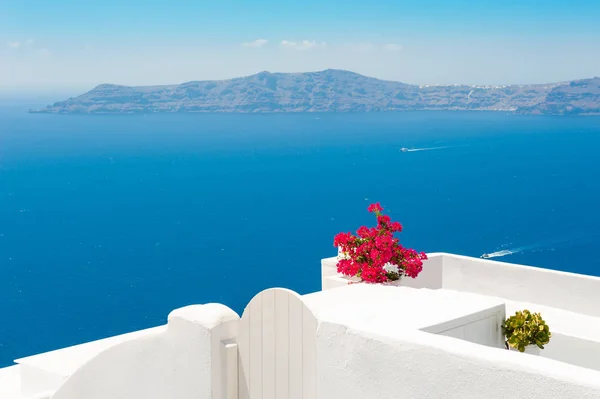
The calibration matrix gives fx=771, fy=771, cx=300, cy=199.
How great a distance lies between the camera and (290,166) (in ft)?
418

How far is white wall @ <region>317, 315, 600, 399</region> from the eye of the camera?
3.72 m

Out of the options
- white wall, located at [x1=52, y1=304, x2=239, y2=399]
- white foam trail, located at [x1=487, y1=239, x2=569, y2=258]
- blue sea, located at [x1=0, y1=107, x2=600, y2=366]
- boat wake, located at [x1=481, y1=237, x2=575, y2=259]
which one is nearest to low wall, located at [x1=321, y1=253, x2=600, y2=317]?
white wall, located at [x1=52, y1=304, x2=239, y2=399]

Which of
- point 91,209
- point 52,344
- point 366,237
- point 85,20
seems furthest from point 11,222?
point 366,237

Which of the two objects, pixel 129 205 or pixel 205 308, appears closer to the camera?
pixel 205 308

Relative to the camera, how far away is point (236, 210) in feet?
307

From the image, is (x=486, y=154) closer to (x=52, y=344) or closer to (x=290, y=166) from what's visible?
(x=290, y=166)

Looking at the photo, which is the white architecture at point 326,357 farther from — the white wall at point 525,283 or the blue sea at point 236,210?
the blue sea at point 236,210

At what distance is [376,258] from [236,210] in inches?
3400

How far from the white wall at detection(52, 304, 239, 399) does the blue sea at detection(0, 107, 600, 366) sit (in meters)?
51.0

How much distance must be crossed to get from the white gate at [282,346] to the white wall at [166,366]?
0.24m

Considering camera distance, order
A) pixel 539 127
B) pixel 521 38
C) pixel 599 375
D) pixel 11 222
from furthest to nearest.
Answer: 1. pixel 539 127
2. pixel 521 38
3. pixel 11 222
4. pixel 599 375

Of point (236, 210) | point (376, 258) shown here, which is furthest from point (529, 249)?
point (376, 258)

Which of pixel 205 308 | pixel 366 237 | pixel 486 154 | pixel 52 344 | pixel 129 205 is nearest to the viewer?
pixel 205 308

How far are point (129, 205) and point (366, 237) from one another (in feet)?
312
